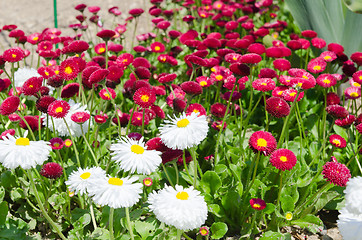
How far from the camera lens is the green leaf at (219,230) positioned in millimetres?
1712

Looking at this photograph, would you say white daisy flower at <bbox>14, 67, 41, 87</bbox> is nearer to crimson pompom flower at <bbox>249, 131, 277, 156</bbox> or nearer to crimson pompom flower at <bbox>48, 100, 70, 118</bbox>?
crimson pompom flower at <bbox>48, 100, 70, 118</bbox>

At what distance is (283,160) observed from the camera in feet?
5.24

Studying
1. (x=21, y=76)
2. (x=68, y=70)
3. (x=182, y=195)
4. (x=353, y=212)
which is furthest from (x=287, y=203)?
(x=21, y=76)

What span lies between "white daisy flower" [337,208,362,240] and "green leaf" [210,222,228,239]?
62 centimetres

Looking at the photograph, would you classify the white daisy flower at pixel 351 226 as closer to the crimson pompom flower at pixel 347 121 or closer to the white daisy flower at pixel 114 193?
the white daisy flower at pixel 114 193

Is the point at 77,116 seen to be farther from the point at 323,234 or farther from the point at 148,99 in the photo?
the point at 323,234

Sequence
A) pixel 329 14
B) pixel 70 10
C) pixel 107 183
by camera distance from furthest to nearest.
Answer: pixel 70 10
pixel 329 14
pixel 107 183

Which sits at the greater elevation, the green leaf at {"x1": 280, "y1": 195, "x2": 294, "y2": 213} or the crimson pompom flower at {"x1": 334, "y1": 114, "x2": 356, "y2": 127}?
the crimson pompom flower at {"x1": 334, "y1": 114, "x2": 356, "y2": 127}

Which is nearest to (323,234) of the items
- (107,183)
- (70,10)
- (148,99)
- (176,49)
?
(148,99)

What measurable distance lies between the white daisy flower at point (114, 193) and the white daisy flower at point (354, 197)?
648mm

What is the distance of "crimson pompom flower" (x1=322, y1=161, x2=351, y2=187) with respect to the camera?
1.54 metres

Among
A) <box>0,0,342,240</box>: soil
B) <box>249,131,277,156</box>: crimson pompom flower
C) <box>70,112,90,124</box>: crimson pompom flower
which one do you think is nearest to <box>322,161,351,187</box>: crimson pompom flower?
<box>249,131,277,156</box>: crimson pompom flower

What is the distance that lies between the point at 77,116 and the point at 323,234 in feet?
4.41

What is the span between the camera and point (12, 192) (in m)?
1.91
